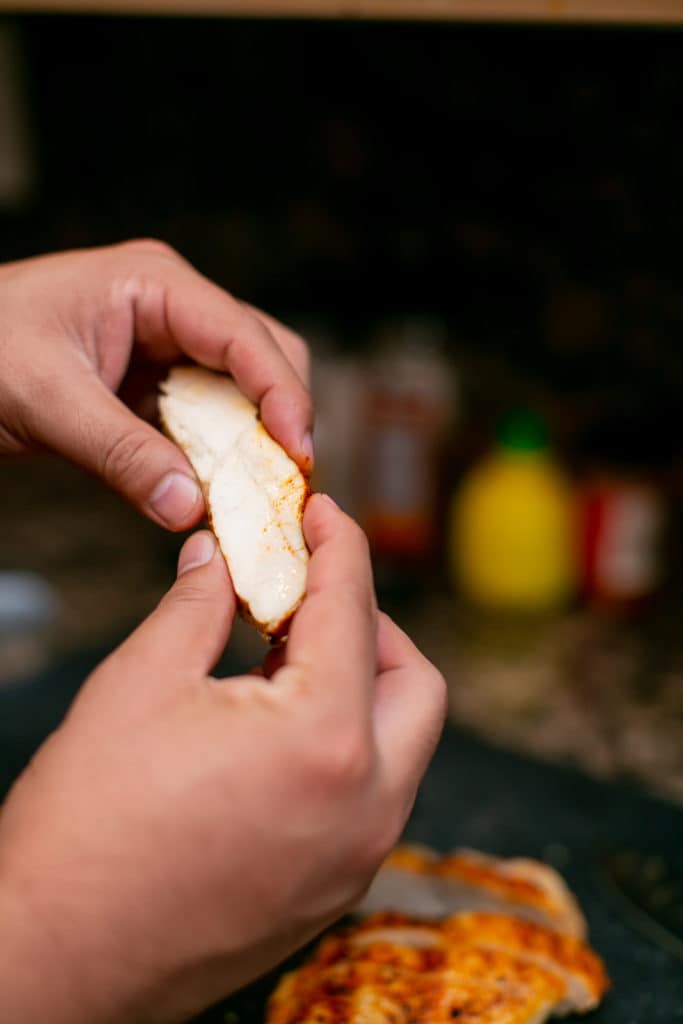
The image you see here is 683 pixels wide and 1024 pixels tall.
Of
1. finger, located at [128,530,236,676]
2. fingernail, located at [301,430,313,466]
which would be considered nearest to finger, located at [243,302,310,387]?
fingernail, located at [301,430,313,466]

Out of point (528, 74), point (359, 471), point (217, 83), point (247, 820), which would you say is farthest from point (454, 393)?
point (247, 820)

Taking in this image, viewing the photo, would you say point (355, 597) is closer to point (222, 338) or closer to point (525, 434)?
point (222, 338)

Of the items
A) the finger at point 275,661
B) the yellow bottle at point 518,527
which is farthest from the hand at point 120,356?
the yellow bottle at point 518,527

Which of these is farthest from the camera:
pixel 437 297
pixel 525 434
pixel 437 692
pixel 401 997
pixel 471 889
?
pixel 437 297

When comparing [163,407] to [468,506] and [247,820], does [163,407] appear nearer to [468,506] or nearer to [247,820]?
[247,820]

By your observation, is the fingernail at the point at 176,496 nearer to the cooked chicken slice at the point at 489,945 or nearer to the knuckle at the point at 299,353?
the knuckle at the point at 299,353

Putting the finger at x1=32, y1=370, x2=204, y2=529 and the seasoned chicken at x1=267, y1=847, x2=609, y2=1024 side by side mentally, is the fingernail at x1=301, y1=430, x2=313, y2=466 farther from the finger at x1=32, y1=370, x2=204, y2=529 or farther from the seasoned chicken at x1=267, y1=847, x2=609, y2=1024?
the seasoned chicken at x1=267, y1=847, x2=609, y2=1024

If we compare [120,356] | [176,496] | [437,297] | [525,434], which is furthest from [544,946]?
[437,297]
